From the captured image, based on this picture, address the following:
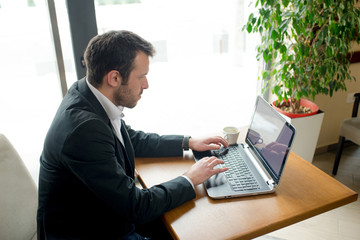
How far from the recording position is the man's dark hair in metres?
1.18

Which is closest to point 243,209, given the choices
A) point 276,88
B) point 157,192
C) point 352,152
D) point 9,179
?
point 157,192

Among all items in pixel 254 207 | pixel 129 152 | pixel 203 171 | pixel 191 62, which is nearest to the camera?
pixel 254 207

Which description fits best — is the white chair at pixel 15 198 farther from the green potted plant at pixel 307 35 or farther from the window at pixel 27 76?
the green potted plant at pixel 307 35

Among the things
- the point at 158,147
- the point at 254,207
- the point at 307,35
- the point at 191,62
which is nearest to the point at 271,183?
the point at 254,207

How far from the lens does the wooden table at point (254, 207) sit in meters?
1.04

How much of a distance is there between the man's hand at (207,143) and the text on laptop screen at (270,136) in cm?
14

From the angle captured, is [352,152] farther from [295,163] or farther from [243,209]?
[243,209]

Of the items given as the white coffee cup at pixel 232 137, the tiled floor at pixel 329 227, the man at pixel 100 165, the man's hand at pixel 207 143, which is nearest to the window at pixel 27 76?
the man at pixel 100 165

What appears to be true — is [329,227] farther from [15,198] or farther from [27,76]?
[27,76]

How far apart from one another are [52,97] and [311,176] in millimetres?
1718

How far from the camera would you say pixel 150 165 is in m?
1.43

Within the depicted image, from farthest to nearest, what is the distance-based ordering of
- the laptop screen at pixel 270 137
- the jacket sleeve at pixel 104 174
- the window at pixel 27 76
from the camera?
the window at pixel 27 76 < the laptop screen at pixel 270 137 < the jacket sleeve at pixel 104 174

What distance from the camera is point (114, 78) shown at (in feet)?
3.93

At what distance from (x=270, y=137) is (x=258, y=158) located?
0.13 m
